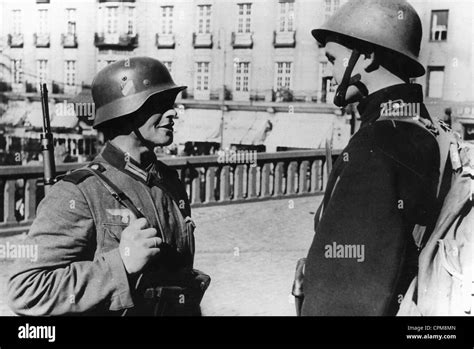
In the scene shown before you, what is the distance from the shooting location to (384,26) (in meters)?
2.13

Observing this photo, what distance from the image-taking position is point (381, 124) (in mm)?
1942

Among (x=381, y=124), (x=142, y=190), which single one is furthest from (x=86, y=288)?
(x=381, y=124)

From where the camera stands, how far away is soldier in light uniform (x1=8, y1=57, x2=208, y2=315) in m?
1.91

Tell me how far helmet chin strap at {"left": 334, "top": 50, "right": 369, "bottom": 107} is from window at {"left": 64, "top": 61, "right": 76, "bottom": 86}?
11.9 ft

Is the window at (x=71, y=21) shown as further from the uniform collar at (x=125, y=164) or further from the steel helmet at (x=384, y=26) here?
the steel helmet at (x=384, y=26)

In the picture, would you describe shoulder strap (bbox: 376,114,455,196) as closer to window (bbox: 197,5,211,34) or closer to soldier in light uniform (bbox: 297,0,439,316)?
soldier in light uniform (bbox: 297,0,439,316)

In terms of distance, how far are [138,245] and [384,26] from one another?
3.80 ft

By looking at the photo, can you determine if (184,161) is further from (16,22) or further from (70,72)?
(16,22)

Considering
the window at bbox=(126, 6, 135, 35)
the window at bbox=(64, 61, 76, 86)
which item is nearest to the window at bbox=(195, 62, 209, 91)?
the window at bbox=(64, 61, 76, 86)

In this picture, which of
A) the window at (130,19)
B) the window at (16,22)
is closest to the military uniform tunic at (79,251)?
the window at (16,22)

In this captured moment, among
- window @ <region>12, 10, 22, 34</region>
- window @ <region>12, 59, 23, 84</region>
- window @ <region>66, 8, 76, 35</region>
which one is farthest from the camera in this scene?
window @ <region>12, 59, 23, 84</region>

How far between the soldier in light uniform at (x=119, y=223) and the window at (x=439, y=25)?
11.7 ft

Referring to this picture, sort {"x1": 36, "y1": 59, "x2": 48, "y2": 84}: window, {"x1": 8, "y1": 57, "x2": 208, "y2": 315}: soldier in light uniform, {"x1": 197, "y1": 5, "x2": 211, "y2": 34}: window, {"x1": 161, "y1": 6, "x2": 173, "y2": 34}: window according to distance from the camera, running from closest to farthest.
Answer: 1. {"x1": 8, "y1": 57, "x2": 208, "y2": 315}: soldier in light uniform
2. {"x1": 161, "y1": 6, "x2": 173, "y2": 34}: window
3. {"x1": 197, "y1": 5, "x2": 211, "y2": 34}: window
4. {"x1": 36, "y1": 59, "x2": 48, "y2": 84}: window

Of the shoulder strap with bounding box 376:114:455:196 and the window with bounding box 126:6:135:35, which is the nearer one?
the shoulder strap with bounding box 376:114:455:196
